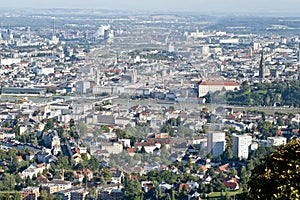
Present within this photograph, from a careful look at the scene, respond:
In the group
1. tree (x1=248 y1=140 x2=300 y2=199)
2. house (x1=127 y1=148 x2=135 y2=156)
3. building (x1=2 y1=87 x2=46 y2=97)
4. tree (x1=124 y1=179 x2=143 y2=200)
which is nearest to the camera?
tree (x1=248 y1=140 x2=300 y2=199)

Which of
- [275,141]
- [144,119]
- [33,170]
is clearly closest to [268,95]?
[144,119]

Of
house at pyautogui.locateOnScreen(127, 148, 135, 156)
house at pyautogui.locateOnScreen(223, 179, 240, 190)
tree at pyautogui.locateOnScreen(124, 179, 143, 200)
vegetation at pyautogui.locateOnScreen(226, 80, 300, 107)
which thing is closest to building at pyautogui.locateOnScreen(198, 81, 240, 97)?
vegetation at pyautogui.locateOnScreen(226, 80, 300, 107)

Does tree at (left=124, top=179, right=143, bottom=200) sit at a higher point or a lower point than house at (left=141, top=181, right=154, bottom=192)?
higher

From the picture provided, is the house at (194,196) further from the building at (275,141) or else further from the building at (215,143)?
the building at (275,141)

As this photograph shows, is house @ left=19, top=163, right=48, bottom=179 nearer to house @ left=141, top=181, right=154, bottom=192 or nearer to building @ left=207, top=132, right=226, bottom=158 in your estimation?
house @ left=141, top=181, right=154, bottom=192

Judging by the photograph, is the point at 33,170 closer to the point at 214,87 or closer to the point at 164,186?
the point at 164,186

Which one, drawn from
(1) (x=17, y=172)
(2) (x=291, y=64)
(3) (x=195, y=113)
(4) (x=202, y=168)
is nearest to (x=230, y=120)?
(3) (x=195, y=113)
